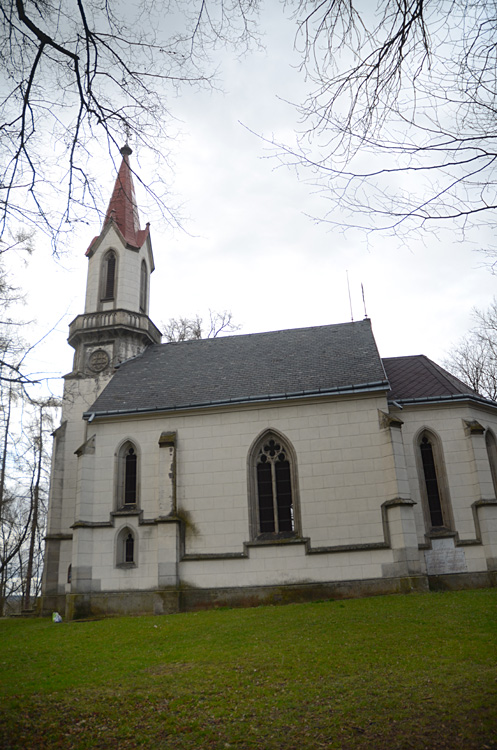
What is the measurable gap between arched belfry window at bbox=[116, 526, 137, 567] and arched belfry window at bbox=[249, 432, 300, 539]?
13.4 feet

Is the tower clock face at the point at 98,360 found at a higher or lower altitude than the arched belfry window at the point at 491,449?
higher

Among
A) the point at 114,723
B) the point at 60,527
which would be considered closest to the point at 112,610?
the point at 60,527

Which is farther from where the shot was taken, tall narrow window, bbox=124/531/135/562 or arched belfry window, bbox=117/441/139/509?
arched belfry window, bbox=117/441/139/509

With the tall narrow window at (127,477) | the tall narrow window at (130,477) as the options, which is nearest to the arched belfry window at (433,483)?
the tall narrow window at (127,477)

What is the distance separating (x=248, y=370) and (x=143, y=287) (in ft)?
28.4

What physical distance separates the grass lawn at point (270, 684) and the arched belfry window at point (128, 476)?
613cm

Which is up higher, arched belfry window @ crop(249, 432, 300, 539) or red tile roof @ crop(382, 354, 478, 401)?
red tile roof @ crop(382, 354, 478, 401)

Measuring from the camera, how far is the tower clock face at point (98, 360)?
24.0 m

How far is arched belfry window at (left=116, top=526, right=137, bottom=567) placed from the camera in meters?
18.4

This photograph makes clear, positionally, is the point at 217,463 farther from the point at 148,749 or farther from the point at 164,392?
the point at 148,749

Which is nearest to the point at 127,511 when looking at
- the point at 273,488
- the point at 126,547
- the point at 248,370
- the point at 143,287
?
the point at 126,547

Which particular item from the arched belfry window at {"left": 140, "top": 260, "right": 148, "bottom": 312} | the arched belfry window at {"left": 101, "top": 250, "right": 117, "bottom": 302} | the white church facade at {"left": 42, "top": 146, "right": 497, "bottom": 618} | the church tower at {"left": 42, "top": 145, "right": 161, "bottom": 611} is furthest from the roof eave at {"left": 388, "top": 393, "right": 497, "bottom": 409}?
the arched belfry window at {"left": 101, "top": 250, "right": 117, "bottom": 302}

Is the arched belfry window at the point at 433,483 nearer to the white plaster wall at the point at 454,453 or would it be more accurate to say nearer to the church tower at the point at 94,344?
the white plaster wall at the point at 454,453

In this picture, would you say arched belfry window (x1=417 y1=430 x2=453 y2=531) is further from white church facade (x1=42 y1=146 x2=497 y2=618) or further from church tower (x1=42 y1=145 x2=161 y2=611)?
church tower (x1=42 y1=145 x2=161 y2=611)
